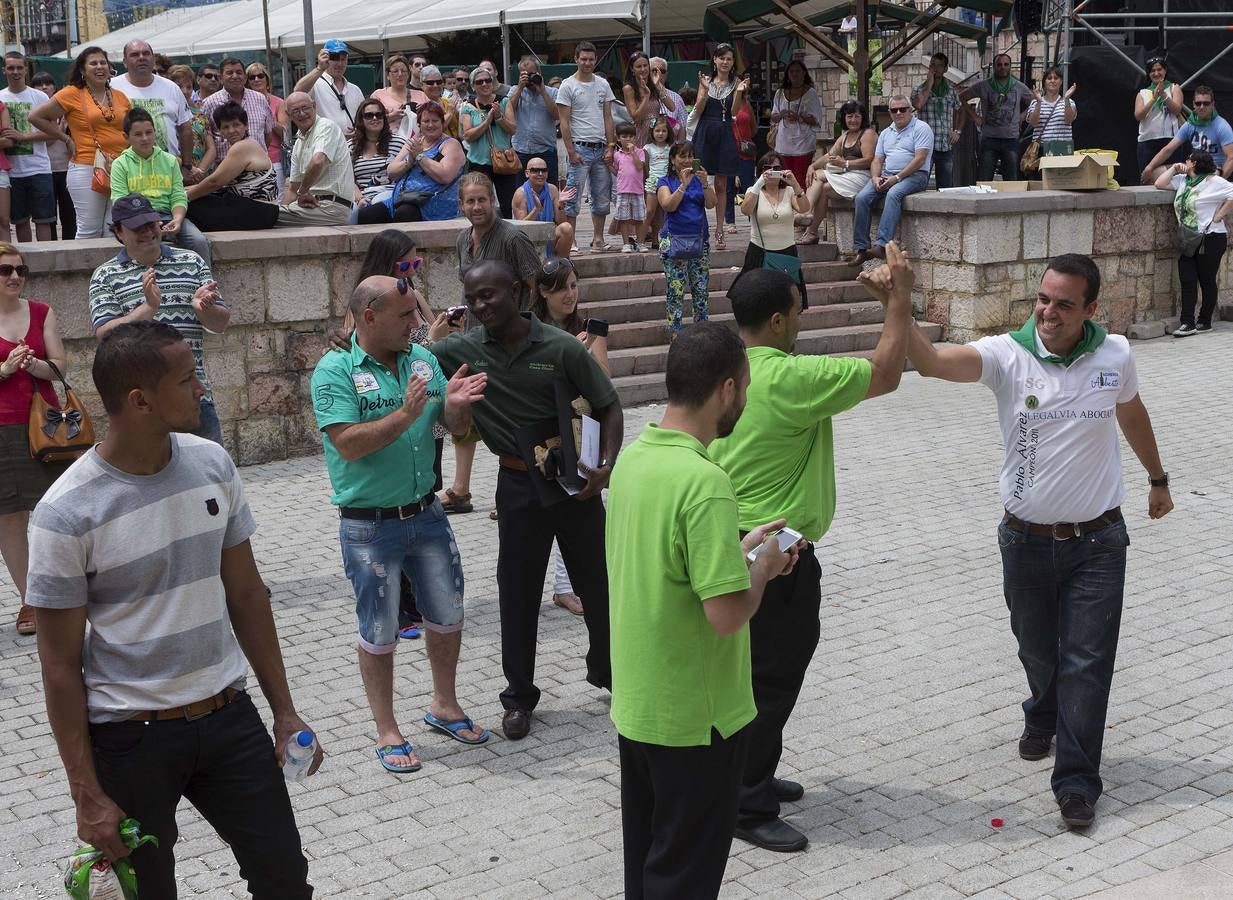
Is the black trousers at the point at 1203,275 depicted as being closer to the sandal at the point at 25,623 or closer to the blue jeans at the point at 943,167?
the blue jeans at the point at 943,167

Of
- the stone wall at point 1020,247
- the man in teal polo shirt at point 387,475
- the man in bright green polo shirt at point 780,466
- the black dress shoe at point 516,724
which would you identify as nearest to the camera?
the man in bright green polo shirt at point 780,466

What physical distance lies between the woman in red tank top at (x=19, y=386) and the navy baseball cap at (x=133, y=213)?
19.9 inches

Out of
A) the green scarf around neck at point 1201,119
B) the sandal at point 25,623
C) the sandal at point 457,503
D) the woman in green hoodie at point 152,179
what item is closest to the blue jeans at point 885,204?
the green scarf around neck at point 1201,119

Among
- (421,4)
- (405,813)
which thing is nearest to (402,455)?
(405,813)

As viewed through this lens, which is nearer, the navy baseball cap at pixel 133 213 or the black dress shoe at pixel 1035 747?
the black dress shoe at pixel 1035 747

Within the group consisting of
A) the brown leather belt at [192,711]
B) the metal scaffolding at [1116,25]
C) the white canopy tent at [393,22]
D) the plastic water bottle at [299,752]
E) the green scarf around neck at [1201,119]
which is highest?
the white canopy tent at [393,22]

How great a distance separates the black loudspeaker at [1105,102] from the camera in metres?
18.5

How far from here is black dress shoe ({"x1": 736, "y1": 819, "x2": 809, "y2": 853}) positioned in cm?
471

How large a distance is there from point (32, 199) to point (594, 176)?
5.16 meters

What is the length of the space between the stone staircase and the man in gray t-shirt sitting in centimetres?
366

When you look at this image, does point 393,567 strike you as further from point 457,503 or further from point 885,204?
point 885,204

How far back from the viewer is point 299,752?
368cm

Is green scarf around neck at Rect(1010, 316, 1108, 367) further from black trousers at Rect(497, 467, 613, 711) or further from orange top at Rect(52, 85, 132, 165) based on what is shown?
orange top at Rect(52, 85, 132, 165)

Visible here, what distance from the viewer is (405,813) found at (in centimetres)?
508
